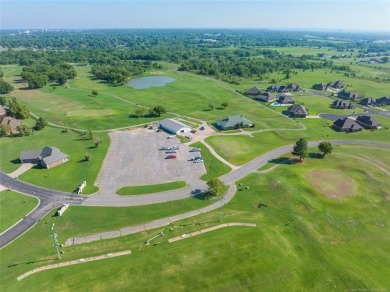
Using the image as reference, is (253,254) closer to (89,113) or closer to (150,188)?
→ (150,188)

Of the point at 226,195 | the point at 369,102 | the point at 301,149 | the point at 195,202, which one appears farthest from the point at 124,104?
the point at 369,102

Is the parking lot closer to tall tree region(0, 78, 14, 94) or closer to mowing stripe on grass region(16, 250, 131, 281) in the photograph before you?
mowing stripe on grass region(16, 250, 131, 281)

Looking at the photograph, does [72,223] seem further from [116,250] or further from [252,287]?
[252,287]

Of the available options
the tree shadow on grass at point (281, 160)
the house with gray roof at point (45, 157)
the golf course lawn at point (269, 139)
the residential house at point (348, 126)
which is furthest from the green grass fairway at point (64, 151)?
the residential house at point (348, 126)

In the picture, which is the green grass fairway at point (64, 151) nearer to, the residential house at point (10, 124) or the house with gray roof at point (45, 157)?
the house with gray roof at point (45, 157)

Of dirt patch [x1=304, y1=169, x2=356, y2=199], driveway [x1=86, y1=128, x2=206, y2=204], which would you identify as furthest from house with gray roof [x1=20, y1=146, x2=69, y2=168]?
dirt patch [x1=304, y1=169, x2=356, y2=199]

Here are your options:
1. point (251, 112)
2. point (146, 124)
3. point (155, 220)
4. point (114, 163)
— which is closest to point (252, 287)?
point (155, 220)
